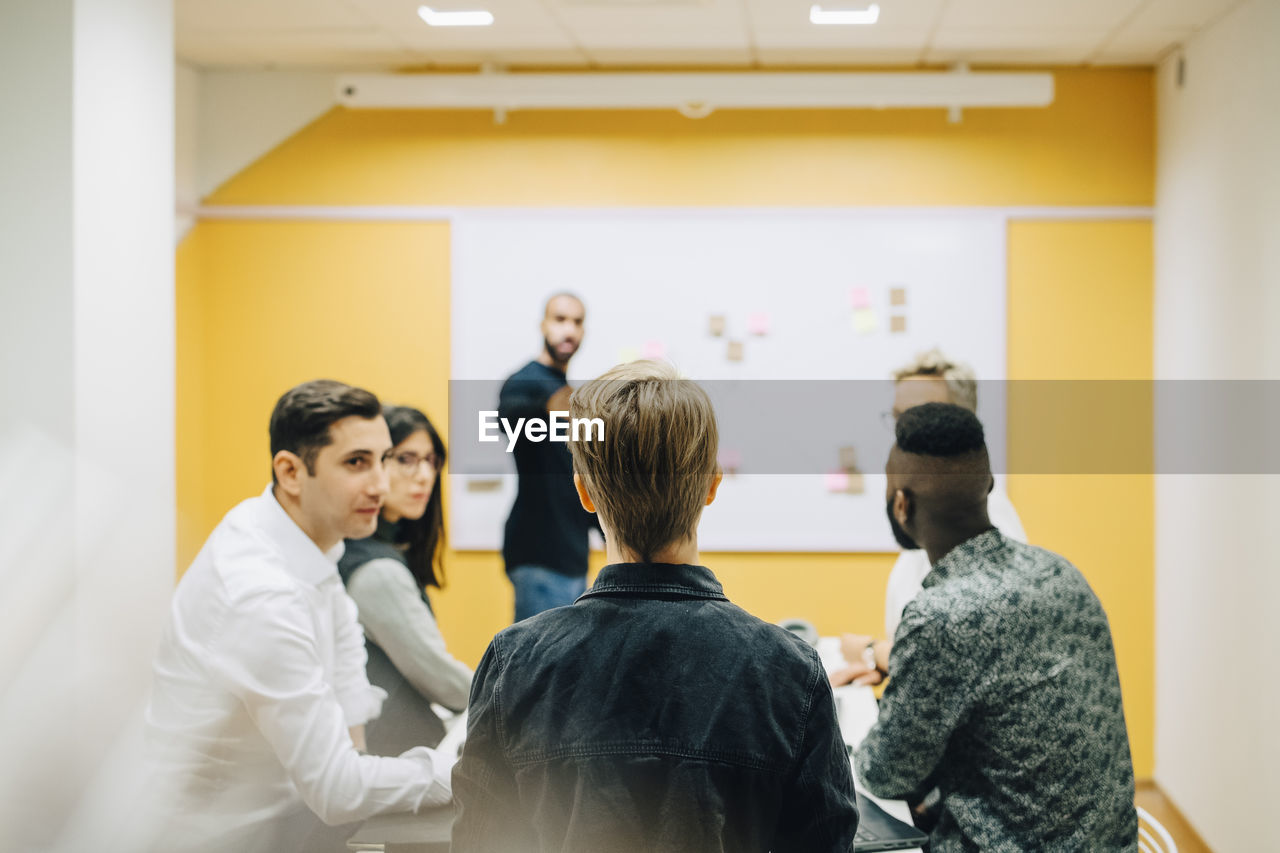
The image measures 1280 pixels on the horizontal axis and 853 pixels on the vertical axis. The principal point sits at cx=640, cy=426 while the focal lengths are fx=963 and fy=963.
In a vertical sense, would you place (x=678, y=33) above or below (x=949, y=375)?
above

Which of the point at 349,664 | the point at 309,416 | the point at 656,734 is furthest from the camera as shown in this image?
the point at 349,664

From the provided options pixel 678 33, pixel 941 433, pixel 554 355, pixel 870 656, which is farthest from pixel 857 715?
pixel 678 33

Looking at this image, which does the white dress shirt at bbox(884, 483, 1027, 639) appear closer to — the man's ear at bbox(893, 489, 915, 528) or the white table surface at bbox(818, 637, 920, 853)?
the white table surface at bbox(818, 637, 920, 853)

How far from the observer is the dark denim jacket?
3.12ft

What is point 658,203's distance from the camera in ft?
11.7

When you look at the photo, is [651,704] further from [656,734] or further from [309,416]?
[309,416]

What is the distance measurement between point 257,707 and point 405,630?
18.2 inches

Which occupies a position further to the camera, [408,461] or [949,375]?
[949,375]

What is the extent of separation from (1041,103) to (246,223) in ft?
9.58

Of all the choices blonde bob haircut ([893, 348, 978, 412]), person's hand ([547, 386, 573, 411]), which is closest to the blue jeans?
person's hand ([547, 386, 573, 411])

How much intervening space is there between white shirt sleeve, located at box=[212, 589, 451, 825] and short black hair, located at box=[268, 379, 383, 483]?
0.28m

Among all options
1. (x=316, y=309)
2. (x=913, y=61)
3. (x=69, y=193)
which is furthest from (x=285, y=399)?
(x=913, y=61)

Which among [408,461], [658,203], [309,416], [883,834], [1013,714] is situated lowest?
[883,834]

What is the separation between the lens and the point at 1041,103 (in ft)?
10.9
